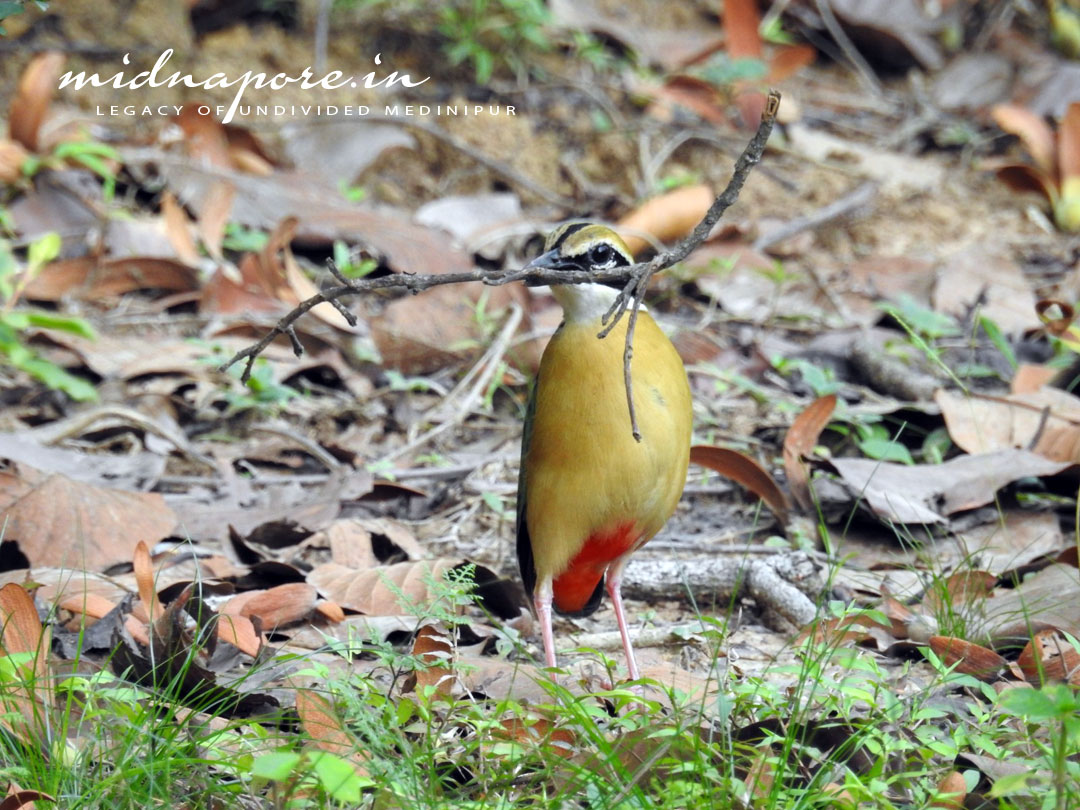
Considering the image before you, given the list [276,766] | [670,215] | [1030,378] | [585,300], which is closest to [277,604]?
[585,300]

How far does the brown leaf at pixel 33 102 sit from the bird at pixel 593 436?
4.37 meters

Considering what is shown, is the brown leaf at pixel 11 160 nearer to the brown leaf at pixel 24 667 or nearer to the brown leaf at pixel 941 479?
the brown leaf at pixel 24 667

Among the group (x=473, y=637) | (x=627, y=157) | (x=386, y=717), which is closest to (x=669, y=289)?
(x=627, y=157)

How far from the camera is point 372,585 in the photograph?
14.1ft

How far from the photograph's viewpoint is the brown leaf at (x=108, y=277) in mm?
6816

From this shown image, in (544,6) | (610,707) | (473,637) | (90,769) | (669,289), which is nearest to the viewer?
(90,769)

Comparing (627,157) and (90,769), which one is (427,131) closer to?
(627,157)

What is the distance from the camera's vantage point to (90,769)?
3027mm

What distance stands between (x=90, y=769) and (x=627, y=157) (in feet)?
21.5

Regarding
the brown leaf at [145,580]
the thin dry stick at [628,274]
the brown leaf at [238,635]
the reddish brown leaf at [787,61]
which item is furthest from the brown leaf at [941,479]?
the reddish brown leaf at [787,61]

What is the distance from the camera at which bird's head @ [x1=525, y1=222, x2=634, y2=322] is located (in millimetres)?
3881

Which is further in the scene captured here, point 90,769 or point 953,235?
point 953,235

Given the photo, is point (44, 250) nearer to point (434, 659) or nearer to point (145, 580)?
point (145, 580)

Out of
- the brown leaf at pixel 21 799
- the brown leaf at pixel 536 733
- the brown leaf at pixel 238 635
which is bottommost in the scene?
the brown leaf at pixel 238 635
